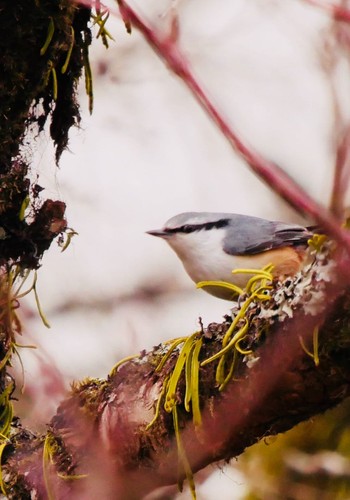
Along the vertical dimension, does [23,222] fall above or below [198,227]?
below

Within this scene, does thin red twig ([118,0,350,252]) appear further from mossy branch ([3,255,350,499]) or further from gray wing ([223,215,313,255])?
Answer: gray wing ([223,215,313,255])

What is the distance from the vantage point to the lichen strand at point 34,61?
1.51m

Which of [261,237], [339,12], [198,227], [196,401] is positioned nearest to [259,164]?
[339,12]

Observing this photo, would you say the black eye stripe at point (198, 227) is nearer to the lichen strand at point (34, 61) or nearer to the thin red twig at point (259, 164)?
the lichen strand at point (34, 61)

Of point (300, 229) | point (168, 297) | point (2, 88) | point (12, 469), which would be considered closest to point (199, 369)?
point (12, 469)

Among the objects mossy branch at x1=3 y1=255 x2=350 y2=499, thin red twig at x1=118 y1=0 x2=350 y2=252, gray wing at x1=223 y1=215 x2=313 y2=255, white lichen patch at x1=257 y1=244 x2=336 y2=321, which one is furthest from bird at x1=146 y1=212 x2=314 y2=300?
thin red twig at x1=118 y1=0 x2=350 y2=252

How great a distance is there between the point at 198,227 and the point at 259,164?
7.34 feet

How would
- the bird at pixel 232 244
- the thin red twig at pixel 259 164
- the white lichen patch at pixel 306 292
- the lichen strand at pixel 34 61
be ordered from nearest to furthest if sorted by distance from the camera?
the thin red twig at pixel 259 164
the white lichen patch at pixel 306 292
the lichen strand at pixel 34 61
the bird at pixel 232 244

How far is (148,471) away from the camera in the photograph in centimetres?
140

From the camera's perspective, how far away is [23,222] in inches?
64.6

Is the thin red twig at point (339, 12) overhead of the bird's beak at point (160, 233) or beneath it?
beneath

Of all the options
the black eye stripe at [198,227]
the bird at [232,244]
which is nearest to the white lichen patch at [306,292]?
the bird at [232,244]

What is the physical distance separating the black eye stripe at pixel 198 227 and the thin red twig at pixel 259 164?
2.08 m

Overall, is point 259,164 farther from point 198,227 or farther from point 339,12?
point 198,227
